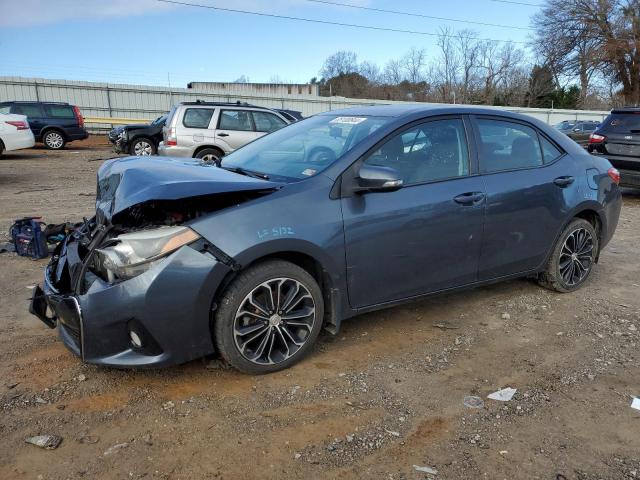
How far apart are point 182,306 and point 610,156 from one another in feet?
29.7

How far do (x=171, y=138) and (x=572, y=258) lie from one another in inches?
337

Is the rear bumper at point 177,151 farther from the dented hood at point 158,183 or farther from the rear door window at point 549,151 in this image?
the rear door window at point 549,151

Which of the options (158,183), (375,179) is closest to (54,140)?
(158,183)

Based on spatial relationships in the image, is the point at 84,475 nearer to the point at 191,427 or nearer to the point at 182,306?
the point at 191,427

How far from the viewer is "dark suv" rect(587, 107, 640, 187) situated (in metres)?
9.07

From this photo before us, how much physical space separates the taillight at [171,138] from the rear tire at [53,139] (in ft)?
35.1

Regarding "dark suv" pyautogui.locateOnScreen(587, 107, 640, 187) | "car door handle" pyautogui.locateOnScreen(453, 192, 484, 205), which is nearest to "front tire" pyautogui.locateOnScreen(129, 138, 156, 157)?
"dark suv" pyautogui.locateOnScreen(587, 107, 640, 187)

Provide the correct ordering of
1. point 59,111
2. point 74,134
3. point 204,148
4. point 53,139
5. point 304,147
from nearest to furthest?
point 304,147 < point 204,148 < point 59,111 < point 53,139 < point 74,134

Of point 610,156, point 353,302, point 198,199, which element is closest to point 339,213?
point 353,302

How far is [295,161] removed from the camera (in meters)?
3.76

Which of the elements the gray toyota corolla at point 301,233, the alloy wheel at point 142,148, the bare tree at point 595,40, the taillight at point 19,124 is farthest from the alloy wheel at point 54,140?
the bare tree at point 595,40

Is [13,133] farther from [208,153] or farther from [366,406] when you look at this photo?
[366,406]

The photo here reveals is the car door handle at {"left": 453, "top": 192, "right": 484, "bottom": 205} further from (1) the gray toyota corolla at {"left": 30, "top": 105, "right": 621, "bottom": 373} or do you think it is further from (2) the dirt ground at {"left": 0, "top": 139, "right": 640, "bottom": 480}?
(2) the dirt ground at {"left": 0, "top": 139, "right": 640, "bottom": 480}

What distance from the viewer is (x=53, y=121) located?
1923 centimetres
